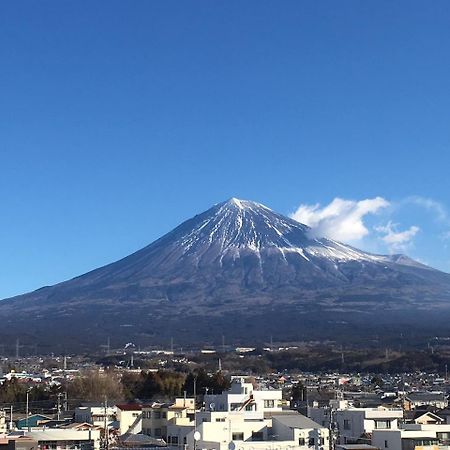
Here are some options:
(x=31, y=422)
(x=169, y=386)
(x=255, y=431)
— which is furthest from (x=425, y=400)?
(x=31, y=422)

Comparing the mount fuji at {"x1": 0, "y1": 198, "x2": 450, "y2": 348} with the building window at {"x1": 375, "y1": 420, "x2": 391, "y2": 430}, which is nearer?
the building window at {"x1": 375, "y1": 420, "x2": 391, "y2": 430}

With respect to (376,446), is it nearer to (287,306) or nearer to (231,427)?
(231,427)

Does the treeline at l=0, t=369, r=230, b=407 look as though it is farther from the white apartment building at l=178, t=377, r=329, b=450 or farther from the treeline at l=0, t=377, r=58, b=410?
the white apartment building at l=178, t=377, r=329, b=450

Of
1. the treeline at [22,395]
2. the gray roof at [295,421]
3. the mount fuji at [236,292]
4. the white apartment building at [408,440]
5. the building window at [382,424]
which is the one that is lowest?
the white apartment building at [408,440]

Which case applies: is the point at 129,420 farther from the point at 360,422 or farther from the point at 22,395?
the point at 22,395

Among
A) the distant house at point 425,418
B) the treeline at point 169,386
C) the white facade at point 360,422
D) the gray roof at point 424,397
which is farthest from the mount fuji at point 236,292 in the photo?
the white facade at point 360,422

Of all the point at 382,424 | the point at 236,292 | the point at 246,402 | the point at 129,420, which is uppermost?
the point at 236,292

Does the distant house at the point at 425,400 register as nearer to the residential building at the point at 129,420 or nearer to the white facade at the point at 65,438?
the residential building at the point at 129,420

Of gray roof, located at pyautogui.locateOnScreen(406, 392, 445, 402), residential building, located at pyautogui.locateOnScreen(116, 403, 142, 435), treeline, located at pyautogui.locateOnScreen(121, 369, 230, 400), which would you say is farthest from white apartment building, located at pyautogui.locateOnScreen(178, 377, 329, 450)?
gray roof, located at pyautogui.locateOnScreen(406, 392, 445, 402)

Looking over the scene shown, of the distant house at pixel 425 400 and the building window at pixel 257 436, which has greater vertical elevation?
the distant house at pixel 425 400
